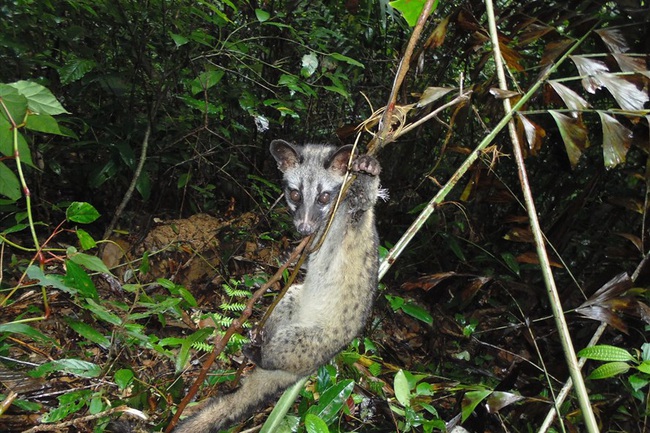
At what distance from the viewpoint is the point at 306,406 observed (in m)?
3.20

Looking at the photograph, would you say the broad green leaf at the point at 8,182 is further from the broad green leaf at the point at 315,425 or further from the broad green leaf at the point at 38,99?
the broad green leaf at the point at 315,425

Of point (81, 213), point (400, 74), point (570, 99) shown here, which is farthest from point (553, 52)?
point (81, 213)

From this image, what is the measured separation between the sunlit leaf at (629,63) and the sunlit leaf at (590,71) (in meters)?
0.08

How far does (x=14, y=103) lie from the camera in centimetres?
161

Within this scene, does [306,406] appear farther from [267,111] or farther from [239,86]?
[267,111]

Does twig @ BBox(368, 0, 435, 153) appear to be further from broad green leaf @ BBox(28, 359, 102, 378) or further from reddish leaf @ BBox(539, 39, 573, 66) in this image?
broad green leaf @ BBox(28, 359, 102, 378)

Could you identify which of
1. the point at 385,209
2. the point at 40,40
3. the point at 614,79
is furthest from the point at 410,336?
the point at 40,40

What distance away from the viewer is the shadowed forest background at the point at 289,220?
8.43 feet

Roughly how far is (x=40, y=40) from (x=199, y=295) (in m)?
3.06

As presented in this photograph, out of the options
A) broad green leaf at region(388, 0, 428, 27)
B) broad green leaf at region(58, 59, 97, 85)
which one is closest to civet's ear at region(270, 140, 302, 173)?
broad green leaf at region(388, 0, 428, 27)

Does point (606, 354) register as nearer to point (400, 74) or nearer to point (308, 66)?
point (400, 74)

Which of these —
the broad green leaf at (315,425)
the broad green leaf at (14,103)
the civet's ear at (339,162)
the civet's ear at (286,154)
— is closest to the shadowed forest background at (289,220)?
the broad green leaf at (14,103)

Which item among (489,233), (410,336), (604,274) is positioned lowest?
(410,336)

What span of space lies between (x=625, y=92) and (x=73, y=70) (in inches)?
160
